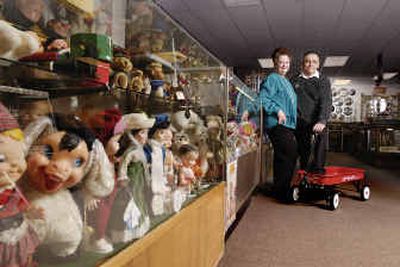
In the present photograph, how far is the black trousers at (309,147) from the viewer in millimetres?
3004

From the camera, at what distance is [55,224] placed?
65 cm

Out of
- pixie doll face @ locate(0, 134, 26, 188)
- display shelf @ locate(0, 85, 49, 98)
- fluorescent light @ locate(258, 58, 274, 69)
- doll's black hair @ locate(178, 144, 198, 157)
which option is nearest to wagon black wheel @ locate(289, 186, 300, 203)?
doll's black hair @ locate(178, 144, 198, 157)

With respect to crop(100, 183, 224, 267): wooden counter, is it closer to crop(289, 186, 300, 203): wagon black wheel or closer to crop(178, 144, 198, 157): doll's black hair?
crop(178, 144, 198, 157): doll's black hair

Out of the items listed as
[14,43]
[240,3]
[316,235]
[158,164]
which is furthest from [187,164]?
[240,3]

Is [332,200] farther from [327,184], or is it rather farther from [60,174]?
[60,174]

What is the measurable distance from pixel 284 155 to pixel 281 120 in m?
0.31

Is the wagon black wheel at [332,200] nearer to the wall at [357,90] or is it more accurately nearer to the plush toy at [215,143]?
the plush toy at [215,143]

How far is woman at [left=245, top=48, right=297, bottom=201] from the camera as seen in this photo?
2891mm

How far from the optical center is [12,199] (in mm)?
550

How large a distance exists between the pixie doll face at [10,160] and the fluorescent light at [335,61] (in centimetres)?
799

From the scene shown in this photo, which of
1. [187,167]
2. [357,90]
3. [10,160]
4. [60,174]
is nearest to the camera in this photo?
[10,160]

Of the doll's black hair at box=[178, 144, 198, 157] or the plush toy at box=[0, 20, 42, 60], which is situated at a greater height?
the plush toy at box=[0, 20, 42, 60]

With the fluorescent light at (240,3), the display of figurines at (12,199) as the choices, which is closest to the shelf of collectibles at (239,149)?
the display of figurines at (12,199)

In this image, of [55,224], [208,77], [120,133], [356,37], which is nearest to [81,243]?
[55,224]
